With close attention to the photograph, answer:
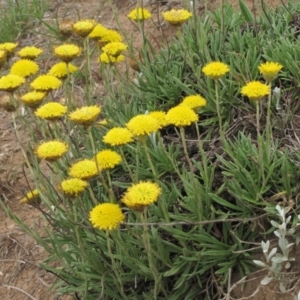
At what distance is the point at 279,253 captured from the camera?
2342mm

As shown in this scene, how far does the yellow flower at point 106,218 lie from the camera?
213 cm

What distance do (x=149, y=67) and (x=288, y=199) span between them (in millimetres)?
1232

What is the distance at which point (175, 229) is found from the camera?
239cm

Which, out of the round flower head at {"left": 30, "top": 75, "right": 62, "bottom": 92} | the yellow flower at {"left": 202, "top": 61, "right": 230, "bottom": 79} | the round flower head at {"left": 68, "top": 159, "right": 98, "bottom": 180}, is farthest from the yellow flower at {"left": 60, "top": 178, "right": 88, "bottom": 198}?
the yellow flower at {"left": 202, "top": 61, "right": 230, "bottom": 79}

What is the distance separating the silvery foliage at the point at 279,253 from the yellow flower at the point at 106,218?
0.50 metres

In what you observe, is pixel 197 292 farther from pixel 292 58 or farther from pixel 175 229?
pixel 292 58

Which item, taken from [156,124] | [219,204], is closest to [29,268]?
[219,204]

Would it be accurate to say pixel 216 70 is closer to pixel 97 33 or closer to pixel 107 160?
pixel 107 160

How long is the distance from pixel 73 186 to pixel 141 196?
34 cm

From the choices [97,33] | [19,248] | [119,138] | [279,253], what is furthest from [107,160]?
[19,248]

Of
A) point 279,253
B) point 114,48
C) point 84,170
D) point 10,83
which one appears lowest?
point 279,253

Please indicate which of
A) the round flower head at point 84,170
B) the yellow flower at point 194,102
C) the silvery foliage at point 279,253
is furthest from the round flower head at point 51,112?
the silvery foliage at point 279,253

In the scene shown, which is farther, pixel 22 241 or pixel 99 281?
pixel 22 241

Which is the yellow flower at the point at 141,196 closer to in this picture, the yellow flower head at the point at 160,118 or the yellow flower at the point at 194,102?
the yellow flower head at the point at 160,118
